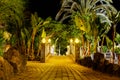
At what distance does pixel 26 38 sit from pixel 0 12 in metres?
11.6

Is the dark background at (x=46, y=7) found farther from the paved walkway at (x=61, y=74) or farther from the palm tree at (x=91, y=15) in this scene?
the paved walkway at (x=61, y=74)

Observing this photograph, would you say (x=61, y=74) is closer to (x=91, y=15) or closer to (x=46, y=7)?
(x=91, y=15)

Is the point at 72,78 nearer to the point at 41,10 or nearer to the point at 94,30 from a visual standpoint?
the point at 94,30

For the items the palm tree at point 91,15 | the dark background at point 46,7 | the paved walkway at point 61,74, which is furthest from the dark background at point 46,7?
the paved walkway at point 61,74

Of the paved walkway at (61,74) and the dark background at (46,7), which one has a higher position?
the dark background at (46,7)

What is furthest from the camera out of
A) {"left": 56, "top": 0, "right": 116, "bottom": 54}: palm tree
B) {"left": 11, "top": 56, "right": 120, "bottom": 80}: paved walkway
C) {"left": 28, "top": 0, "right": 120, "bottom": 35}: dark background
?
{"left": 28, "top": 0, "right": 120, "bottom": 35}: dark background

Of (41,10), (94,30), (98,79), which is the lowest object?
(98,79)

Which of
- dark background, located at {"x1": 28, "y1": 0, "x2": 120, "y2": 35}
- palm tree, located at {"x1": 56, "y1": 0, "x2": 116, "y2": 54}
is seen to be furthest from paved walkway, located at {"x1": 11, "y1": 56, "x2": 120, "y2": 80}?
dark background, located at {"x1": 28, "y1": 0, "x2": 120, "y2": 35}

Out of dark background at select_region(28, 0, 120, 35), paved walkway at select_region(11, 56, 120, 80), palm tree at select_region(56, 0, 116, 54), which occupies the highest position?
dark background at select_region(28, 0, 120, 35)

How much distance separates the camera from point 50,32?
30.8 meters

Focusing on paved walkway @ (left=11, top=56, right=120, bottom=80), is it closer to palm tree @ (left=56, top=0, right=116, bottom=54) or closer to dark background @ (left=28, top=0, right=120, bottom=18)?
palm tree @ (left=56, top=0, right=116, bottom=54)

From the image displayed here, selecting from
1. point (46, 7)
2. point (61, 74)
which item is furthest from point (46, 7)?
point (61, 74)

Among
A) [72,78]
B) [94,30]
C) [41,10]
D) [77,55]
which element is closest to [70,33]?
[41,10]

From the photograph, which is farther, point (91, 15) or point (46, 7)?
point (46, 7)
